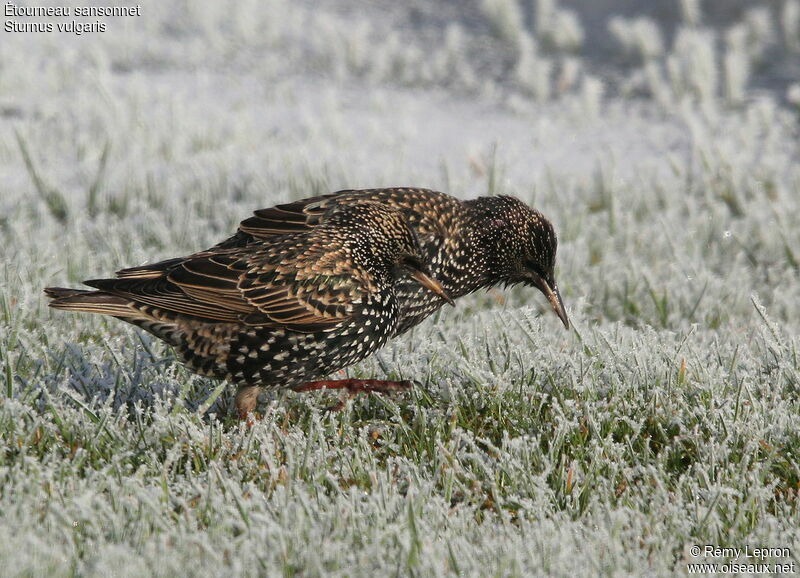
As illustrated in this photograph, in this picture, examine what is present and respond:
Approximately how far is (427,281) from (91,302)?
1483mm

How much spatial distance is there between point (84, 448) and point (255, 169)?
165 inches

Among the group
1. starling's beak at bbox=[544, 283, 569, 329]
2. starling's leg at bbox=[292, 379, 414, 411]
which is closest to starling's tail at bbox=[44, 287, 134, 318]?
starling's leg at bbox=[292, 379, 414, 411]

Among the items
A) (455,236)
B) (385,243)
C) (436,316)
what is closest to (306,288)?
(385,243)

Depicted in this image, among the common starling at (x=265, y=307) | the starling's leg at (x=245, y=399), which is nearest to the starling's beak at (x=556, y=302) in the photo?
the common starling at (x=265, y=307)

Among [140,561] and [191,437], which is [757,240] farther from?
[140,561]

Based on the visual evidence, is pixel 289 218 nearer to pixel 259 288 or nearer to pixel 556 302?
pixel 259 288

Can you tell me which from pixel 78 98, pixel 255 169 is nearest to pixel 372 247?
pixel 255 169

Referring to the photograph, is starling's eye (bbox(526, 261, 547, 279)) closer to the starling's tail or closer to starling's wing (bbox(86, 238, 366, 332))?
starling's wing (bbox(86, 238, 366, 332))

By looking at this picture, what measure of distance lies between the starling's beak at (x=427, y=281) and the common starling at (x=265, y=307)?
22cm

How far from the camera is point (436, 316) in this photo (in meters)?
5.43

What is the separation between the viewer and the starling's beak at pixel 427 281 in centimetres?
445

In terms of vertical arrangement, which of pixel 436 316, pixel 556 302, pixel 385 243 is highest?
pixel 385 243

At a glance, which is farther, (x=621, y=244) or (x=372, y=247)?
(x=621, y=244)

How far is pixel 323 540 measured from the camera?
317cm
